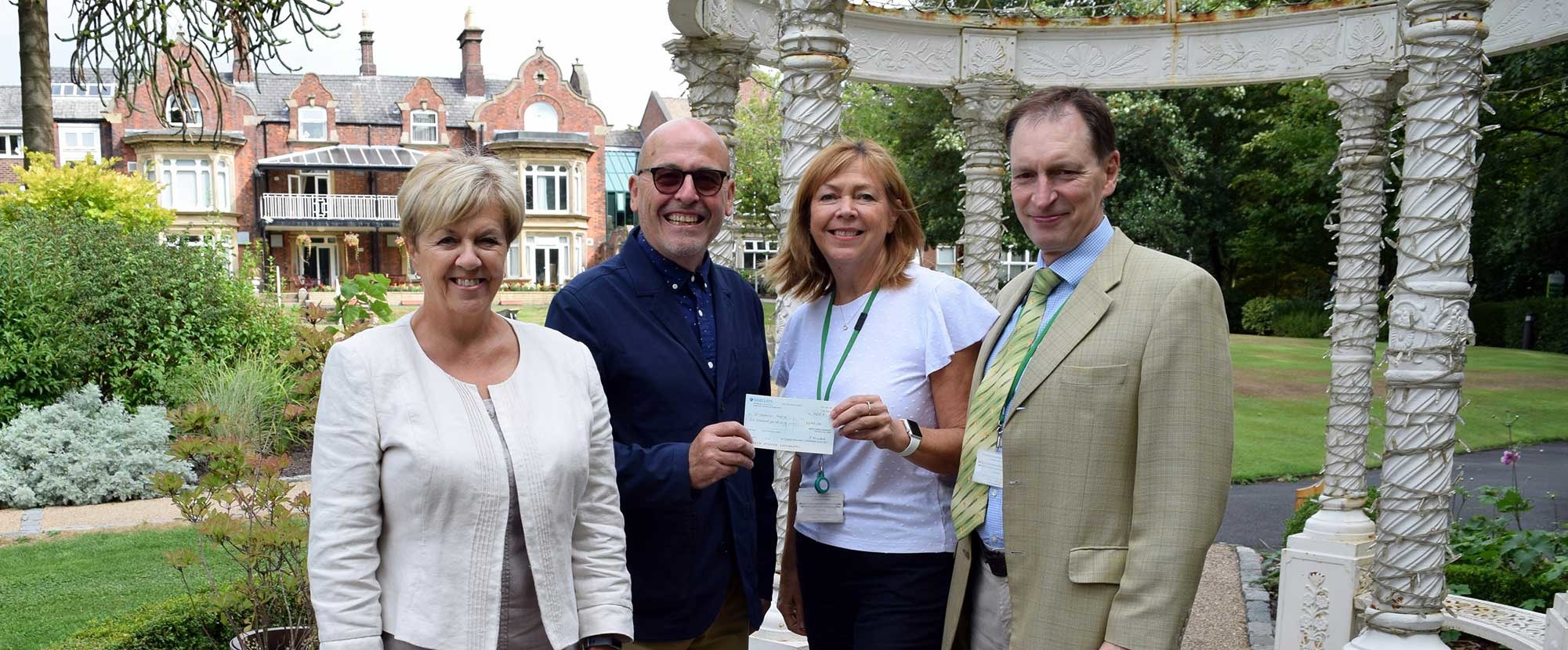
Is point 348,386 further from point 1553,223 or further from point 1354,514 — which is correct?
point 1553,223

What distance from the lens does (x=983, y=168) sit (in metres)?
8.31

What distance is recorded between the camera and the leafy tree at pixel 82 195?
1334cm

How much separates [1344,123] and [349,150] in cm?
3614

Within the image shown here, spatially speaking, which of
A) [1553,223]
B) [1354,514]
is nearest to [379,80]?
[1553,223]

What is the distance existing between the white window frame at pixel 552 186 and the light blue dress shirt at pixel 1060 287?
122 feet

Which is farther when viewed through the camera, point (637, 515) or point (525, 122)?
point (525, 122)

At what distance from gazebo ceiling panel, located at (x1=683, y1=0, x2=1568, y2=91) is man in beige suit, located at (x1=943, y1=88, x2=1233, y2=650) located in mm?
4126

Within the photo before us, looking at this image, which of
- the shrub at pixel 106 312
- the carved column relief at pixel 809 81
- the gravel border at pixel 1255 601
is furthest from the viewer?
the shrub at pixel 106 312

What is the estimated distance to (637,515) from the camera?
256cm

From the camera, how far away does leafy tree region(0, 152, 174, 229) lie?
13.3 metres

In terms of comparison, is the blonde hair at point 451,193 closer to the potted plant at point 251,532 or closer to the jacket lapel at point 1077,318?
the jacket lapel at point 1077,318

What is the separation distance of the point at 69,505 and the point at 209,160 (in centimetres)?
2986

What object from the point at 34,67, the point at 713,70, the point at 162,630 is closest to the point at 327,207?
the point at 34,67

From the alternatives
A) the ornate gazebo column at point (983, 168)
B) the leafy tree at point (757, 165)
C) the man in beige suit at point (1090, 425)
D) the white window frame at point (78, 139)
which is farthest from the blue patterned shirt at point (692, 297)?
the white window frame at point (78, 139)
